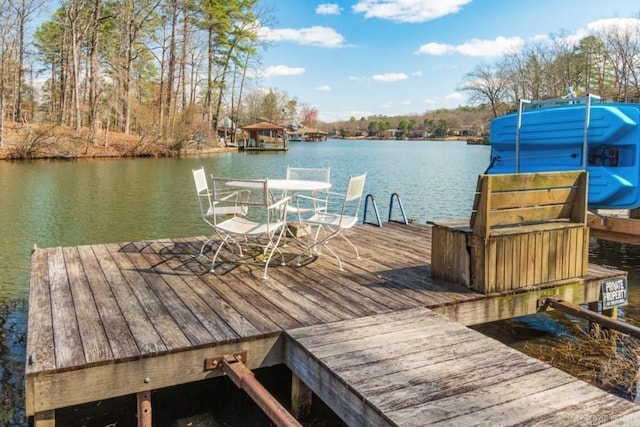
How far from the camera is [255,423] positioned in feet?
10.2

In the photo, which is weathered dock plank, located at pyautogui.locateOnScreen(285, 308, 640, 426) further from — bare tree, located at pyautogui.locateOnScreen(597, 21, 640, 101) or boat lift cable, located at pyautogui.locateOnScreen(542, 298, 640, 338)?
bare tree, located at pyautogui.locateOnScreen(597, 21, 640, 101)

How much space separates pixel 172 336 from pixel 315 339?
2.67 feet

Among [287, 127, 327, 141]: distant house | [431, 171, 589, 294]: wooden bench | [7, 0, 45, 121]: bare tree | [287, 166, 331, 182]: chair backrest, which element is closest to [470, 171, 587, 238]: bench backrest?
[431, 171, 589, 294]: wooden bench

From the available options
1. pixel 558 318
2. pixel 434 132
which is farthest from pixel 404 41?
pixel 434 132

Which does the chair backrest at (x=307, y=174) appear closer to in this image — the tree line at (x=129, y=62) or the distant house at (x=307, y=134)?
the tree line at (x=129, y=62)

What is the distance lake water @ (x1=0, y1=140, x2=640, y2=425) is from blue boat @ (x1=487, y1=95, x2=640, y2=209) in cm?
121

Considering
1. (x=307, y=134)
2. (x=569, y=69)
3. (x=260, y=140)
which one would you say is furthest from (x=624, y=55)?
(x=307, y=134)

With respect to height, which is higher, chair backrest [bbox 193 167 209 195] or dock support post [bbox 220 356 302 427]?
chair backrest [bbox 193 167 209 195]

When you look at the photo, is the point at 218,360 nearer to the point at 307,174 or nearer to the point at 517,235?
the point at 517,235

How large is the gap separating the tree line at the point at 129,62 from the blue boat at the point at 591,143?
79.4 feet

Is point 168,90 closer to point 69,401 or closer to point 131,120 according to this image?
point 131,120

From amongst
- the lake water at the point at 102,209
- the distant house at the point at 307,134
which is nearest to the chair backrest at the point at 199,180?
the lake water at the point at 102,209

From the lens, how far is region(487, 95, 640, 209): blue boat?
18.9 ft

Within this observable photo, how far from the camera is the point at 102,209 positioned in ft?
38.9
